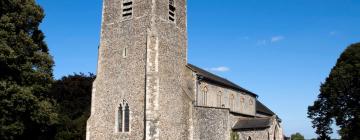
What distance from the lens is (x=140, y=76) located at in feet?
94.0

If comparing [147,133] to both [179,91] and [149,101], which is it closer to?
[149,101]

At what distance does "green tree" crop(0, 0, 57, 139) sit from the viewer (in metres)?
24.8

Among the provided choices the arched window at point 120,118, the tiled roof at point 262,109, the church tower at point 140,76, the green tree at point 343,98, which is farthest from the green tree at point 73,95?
the green tree at point 343,98

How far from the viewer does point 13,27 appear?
84.2 ft

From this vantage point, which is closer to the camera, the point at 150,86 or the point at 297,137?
the point at 150,86

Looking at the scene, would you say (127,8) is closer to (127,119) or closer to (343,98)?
(127,119)

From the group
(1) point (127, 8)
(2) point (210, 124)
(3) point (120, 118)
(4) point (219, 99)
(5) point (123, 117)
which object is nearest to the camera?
(5) point (123, 117)

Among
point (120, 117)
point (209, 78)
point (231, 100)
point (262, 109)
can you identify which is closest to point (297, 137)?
point (262, 109)

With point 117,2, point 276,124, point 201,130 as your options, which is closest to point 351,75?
point 276,124

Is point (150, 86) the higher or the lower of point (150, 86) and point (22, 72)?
the lower

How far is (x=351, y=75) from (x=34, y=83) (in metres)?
24.7

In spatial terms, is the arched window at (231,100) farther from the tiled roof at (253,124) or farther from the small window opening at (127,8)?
the small window opening at (127,8)

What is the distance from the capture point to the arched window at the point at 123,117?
94.0 ft

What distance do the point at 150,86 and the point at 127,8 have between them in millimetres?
6939
